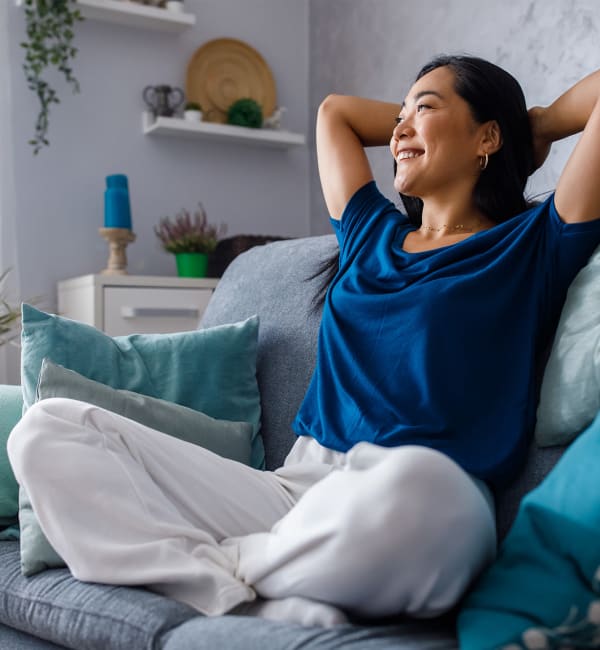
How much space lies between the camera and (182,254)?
3303 millimetres

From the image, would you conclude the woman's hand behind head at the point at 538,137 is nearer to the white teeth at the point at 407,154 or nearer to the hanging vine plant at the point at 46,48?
the white teeth at the point at 407,154

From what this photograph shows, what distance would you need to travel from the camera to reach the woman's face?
1.60m

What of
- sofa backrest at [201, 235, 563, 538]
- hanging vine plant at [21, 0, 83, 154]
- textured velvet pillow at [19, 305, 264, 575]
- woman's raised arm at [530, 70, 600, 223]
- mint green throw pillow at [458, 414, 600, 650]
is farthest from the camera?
hanging vine plant at [21, 0, 83, 154]

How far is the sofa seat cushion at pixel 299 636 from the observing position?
0.86 metres

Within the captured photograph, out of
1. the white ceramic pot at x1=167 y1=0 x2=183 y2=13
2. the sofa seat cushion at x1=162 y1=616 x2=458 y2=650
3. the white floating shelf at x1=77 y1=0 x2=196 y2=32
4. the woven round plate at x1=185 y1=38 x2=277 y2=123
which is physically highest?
the white ceramic pot at x1=167 y1=0 x2=183 y2=13

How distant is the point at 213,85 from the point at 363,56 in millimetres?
654

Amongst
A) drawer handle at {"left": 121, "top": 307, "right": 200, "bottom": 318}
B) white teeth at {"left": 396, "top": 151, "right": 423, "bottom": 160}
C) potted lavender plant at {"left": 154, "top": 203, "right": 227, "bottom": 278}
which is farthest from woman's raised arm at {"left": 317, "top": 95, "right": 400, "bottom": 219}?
potted lavender plant at {"left": 154, "top": 203, "right": 227, "bottom": 278}

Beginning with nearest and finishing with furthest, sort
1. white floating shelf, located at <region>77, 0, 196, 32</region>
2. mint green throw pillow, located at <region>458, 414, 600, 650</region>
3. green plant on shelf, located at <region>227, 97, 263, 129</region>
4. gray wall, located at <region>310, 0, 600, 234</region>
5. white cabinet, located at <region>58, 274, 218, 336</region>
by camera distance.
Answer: mint green throw pillow, located at <region>458, 414, 600, 650</region> < gray wall, located at <region>310, 0, 600, 234</region> < white cabinet, located at <region>58, 274, 218, 336</region> < white floating shelf, located at <region>77, 0, 196, 32</region> < green plant on shelf, located at <region>227, 97, 263, 129</region>

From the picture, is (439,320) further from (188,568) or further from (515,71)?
(515,71)

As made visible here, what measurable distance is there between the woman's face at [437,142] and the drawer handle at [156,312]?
1.59 m

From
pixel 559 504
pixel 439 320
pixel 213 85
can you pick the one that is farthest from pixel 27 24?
pixel 559 504

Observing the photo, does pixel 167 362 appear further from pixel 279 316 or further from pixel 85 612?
pixel 85 612

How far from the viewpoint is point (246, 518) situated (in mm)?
1235

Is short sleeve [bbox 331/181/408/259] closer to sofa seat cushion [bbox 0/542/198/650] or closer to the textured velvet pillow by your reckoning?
the textured velvet pillow
